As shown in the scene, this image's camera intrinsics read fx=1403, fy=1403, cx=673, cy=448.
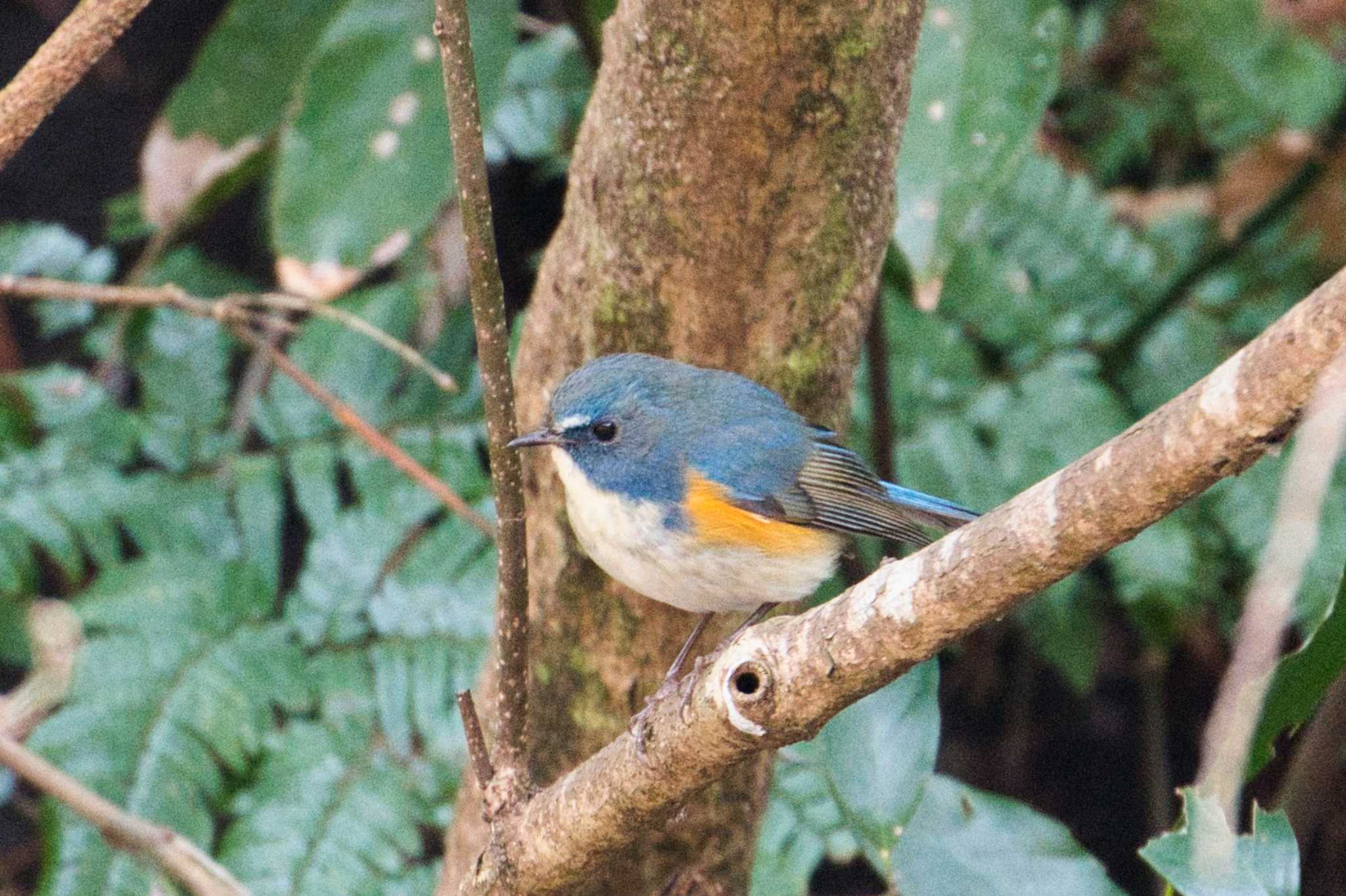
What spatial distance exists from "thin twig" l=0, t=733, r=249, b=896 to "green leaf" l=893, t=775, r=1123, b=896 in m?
1.11

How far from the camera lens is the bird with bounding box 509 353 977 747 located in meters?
2.05

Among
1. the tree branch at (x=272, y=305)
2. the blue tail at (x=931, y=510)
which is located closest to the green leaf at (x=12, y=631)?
the tree branch at (x=272, y=305)

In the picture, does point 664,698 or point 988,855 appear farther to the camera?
point 988,855

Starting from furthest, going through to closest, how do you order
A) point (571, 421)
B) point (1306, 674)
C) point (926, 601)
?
point (571, 421) → point (1306, 674) → point (926, 601)

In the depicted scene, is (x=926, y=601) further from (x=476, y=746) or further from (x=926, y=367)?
(x=926, y=367)

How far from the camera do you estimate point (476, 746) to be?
1.88 metres

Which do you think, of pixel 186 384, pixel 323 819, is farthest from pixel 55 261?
pixel 323 819

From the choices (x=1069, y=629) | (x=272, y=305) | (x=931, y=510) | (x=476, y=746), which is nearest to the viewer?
(x=476, y=746)

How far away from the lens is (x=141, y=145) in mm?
4391

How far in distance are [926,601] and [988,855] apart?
83 cm

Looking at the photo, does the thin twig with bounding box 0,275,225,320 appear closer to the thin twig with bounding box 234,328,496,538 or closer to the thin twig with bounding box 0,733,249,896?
the thin twig with bounding box 234,328,496,538

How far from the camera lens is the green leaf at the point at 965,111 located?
2.44 meters

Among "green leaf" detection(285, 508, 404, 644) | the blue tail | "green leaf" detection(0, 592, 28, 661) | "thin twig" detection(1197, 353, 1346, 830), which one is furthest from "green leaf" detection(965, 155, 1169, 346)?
"thin twig" detection(1197, 353, 1346, 830)

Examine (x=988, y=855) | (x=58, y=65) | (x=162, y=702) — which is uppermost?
(x=58, y=65)
